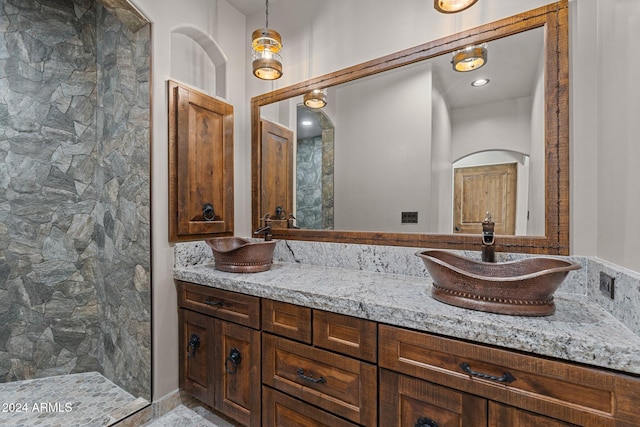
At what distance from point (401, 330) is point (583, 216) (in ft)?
3.31

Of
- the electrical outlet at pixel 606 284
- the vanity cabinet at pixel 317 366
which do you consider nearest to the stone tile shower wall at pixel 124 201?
the vanity cabinet at pixel 317 366

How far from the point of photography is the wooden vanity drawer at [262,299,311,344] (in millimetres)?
1406

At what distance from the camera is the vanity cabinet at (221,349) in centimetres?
159

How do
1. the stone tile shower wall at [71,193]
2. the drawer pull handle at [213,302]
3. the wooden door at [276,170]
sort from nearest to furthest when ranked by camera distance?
the drawer pull handle at [213,302] → the stone tile shower wall at [71,193] → the wooden door at [276,170]

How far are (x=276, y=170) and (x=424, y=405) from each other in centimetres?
181

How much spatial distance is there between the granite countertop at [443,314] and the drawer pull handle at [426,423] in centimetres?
33

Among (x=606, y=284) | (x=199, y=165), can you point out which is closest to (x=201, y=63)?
(x=199, y=165)

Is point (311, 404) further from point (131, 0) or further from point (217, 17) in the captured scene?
point (217, 17)

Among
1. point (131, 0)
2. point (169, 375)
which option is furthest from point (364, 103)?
point (169, 375)

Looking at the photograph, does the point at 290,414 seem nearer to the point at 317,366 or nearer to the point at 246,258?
the point at 317,366

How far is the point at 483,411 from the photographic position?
99 cm

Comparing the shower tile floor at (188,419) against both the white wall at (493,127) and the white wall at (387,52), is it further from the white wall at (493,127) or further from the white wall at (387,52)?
the white wall at (493,127)

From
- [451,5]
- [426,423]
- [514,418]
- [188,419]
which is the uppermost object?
[451,5]

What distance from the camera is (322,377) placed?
1357 mm
